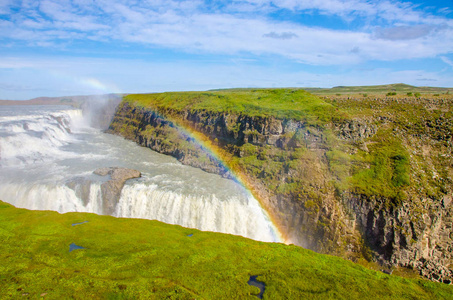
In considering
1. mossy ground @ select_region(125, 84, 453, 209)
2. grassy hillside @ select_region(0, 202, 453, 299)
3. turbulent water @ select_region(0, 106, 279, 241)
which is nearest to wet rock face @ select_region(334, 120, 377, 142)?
mossy ground @ select_region(125, 84, 453, 209)

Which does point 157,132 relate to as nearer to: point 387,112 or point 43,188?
point 43,188

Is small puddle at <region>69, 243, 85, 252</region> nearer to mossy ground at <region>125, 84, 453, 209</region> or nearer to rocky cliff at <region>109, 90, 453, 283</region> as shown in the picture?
rocky cliff at <region>109, 90, 453, 283</region>

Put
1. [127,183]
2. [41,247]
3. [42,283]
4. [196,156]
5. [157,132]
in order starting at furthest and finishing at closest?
[157,132] → [196,156] → [127,183] → [41,247] → [42,283]

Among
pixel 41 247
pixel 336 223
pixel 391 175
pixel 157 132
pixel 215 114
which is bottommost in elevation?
pixel 336 223

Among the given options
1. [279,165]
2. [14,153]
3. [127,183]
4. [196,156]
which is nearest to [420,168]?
[279,165]

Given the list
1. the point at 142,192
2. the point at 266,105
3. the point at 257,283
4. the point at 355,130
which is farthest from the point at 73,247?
the point at 266,105
